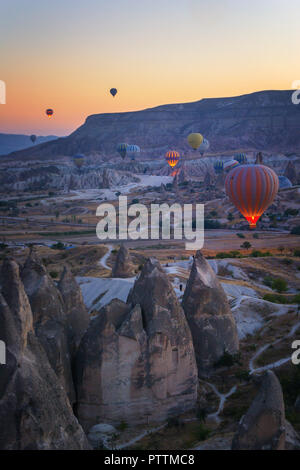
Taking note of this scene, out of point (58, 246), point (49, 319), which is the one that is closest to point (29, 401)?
point (49, 319)

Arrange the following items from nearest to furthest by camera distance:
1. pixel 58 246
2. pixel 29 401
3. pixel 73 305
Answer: pixel 29 401 → pixel 73 305 → pixel 58 246

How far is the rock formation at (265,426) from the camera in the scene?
9867 millimetres

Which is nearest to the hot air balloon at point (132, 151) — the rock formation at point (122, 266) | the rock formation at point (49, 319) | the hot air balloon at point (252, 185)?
the hot air balloon at point (252, 185)

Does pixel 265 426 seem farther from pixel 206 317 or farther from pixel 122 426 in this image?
pixel 206 317

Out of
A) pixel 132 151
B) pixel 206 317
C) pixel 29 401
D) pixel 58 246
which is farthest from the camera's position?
pixel 132 151

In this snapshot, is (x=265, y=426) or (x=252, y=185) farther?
(x=252, y=185)

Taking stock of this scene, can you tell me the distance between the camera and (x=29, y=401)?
29.9 ft

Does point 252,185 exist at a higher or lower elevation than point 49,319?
higher

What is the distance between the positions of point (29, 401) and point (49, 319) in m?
5.25

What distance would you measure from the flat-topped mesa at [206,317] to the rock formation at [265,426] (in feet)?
22.6

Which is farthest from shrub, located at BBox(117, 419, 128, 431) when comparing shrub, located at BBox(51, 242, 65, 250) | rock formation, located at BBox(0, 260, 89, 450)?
shrub, located at BBox(51, 242, 65, 250)

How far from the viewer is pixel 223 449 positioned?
10.8 m

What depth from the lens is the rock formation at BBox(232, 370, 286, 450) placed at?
9867 millimetres

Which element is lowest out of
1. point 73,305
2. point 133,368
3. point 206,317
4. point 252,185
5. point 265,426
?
point 265,426
